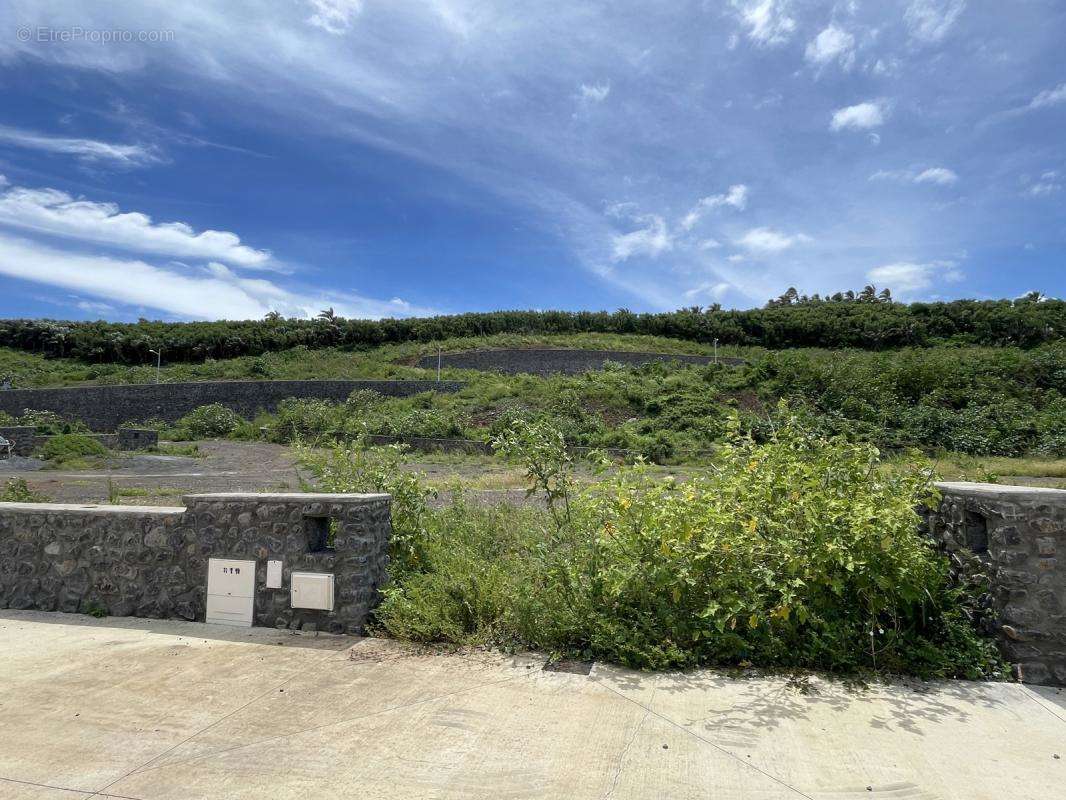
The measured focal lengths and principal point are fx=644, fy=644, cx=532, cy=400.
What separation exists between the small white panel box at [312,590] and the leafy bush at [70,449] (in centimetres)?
1972

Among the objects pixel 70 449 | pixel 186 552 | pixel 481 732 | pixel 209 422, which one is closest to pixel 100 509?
pixel 186 552

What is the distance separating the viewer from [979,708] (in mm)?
3457

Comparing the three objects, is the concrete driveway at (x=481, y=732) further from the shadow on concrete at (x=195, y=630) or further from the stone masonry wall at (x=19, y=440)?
the stone masonry wall at (x=19, y=440)

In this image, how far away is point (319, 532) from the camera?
4957 millimetres

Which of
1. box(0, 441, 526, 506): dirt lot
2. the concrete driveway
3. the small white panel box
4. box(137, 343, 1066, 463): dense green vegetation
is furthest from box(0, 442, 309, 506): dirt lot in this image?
the concrete driveway

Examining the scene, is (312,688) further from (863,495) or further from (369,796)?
(863,495)

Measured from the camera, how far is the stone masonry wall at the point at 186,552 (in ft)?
15.5

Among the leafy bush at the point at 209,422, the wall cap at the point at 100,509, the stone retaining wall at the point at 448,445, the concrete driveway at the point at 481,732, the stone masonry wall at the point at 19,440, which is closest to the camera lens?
the concrete driveway at the point at 481,732

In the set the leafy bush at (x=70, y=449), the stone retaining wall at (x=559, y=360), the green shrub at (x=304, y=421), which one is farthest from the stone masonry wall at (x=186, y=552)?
the stone retaining wall at (x=559, y=360)

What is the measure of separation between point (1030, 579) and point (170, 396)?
3665 centimetres

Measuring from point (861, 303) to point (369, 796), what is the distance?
57.6 m

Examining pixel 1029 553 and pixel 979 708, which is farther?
pixel 1029 553

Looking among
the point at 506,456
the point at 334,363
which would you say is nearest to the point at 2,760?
the point at 506,456

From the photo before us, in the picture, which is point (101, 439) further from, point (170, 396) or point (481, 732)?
point (481, 732)
